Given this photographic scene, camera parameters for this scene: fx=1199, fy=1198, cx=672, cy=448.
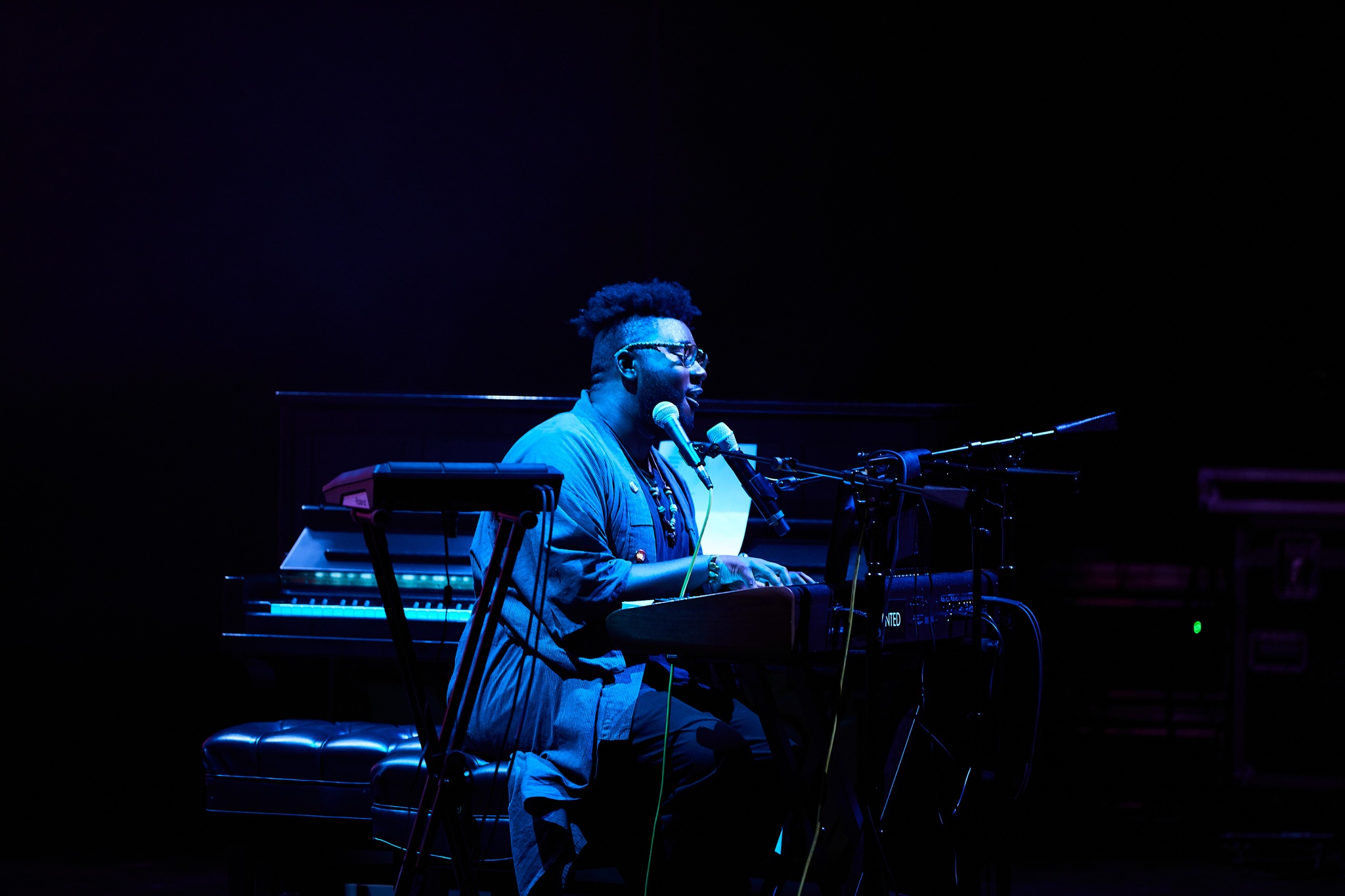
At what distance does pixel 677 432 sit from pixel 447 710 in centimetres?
90

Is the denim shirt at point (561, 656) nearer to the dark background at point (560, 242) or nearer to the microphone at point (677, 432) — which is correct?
the microphone at point (677, 432)

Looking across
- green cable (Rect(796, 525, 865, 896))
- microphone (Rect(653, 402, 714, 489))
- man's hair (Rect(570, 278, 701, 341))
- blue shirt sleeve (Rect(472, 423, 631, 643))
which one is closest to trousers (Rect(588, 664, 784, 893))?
green cable (Rect(796, 525, 865, 896))

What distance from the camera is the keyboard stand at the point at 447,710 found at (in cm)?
213

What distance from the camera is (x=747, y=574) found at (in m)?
2.65

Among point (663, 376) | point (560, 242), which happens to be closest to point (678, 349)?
point (663, 376)

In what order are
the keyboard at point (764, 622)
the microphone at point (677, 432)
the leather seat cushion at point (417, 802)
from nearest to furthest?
1. the keyboard at point (764, 622)
2. the microphone at point (677, 432)
3. the leather seat cushion at point (417, 802)

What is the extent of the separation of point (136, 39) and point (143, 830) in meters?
3.52

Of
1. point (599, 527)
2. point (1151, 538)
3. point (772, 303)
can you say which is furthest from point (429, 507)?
point (1151, 538)

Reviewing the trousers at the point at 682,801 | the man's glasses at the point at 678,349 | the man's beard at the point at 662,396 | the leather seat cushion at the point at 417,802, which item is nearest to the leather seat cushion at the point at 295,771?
the leather seat cushion at the point at 417,802

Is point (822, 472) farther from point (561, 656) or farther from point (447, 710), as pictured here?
point (447, 710)

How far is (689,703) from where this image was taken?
10.1 feet

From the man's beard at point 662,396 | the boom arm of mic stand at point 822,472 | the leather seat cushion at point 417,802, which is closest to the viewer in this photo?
the boom arm of mic stand at point 822,472

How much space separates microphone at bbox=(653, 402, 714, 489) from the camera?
2.61m

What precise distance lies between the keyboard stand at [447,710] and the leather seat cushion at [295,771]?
1.21 metres
